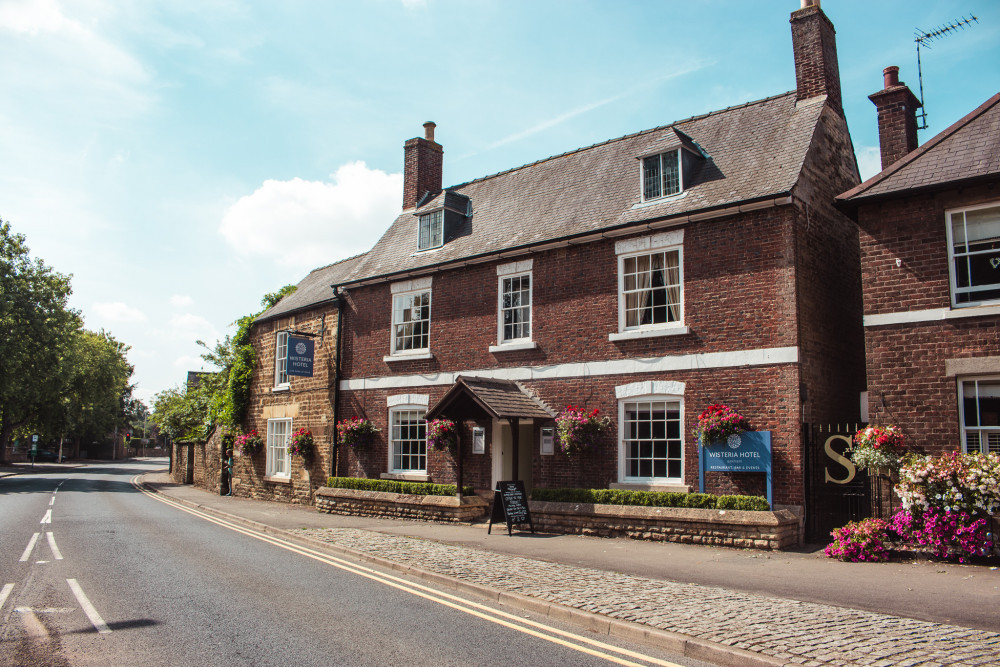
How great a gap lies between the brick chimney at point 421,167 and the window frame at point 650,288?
9.62 m

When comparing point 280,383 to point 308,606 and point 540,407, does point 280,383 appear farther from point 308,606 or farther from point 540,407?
point 308,606

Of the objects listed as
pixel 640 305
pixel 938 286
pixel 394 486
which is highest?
pixel 640 305

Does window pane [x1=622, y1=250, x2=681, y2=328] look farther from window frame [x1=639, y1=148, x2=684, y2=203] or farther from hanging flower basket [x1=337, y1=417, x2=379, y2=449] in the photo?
hanging flower basket [x1=337, y1=417, x2=379, y2=449]

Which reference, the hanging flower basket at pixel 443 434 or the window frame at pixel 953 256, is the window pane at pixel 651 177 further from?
the hanging flower basket at pixel 443 434

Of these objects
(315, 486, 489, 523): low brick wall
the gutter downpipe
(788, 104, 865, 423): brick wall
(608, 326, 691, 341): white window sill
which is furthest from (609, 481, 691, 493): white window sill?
the gutter downpipe

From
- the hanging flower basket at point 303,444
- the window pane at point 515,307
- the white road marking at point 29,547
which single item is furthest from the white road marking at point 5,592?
the hanging flower basket at point 303,444

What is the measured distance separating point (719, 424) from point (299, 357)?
43.5 ft

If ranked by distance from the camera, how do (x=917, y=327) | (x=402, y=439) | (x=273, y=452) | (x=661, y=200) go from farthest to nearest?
(x=273, y=452) → (x=402, y=439) → (x=661, y=200) → (x=917, y=327)

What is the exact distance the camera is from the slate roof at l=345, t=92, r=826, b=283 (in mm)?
14195

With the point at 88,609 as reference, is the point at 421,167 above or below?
above

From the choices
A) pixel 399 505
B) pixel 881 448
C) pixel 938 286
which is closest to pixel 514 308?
pixel 399 505

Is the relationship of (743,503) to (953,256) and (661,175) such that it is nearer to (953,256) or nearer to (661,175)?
(953,256)

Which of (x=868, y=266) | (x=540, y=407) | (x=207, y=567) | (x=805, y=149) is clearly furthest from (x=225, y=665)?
(x=805, y=149)

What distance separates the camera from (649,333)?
14.4 m
